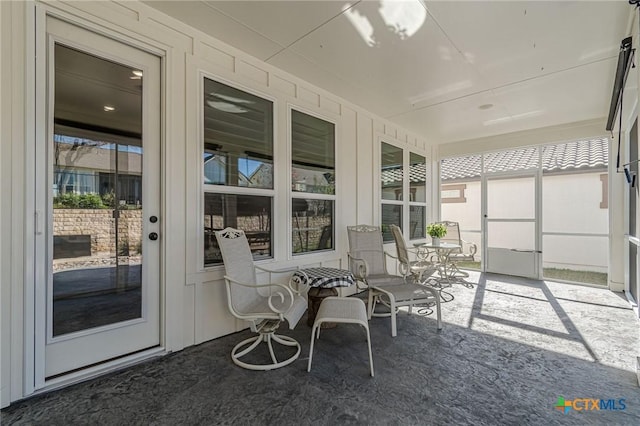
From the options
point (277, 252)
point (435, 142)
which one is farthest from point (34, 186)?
point (435, 142)

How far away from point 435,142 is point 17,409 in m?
7.27

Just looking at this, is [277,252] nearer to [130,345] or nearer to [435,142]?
[130,345]

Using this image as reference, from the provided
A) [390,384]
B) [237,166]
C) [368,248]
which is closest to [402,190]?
[368,248]

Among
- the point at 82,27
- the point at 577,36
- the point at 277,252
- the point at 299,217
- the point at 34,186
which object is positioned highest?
the point at 577,36

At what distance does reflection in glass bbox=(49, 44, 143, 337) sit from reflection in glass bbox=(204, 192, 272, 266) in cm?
59

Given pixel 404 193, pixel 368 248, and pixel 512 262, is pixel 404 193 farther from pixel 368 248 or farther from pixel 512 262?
pixel 512 262

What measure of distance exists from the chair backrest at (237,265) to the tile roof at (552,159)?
223 inches

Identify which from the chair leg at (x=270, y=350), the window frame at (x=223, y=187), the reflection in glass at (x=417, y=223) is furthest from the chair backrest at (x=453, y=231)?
the chair leg at (x=270, y=350)

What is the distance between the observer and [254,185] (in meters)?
3.16

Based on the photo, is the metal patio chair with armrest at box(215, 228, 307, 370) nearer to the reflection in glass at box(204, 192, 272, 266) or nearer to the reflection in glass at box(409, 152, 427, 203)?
the reflection in glass at box(204, 192, 272, 266)

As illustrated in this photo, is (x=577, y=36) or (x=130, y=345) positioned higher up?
(x=577, y=36)

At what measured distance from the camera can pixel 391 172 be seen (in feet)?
17.3

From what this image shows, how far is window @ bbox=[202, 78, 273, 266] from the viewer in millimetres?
2799

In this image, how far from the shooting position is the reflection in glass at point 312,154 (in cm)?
366
